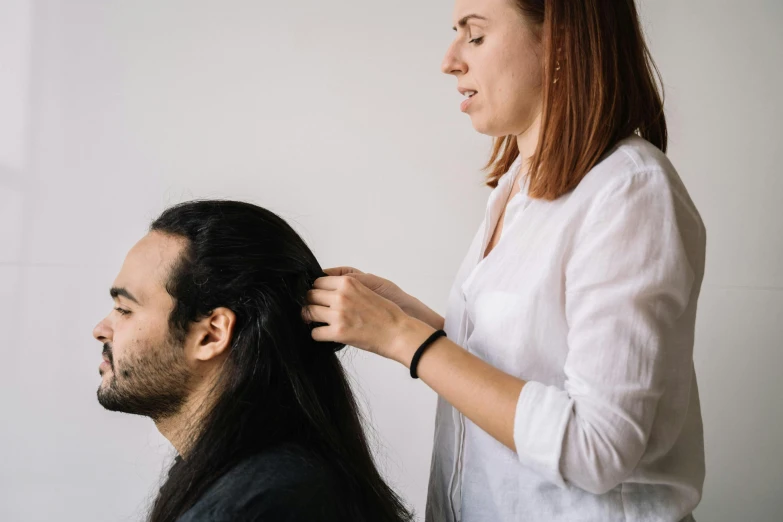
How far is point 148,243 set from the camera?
51.0 inches

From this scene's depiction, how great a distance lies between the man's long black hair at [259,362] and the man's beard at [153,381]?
0.05m

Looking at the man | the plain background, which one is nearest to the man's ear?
the man

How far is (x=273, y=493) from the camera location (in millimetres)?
1014

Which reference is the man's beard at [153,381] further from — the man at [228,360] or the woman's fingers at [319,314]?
the woman's fingers at [319,314]

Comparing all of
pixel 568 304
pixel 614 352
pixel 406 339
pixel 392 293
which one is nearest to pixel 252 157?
pixel 392 293

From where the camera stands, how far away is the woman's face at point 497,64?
116cm

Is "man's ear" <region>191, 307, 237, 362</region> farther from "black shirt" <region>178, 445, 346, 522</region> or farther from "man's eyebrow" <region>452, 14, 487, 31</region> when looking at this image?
"man's eyebrow" <region>452, 14, 487, 31</region>

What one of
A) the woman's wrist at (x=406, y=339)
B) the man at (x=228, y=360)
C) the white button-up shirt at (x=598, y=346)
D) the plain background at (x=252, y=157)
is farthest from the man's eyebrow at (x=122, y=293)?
the plain background at (x=252, y=157)

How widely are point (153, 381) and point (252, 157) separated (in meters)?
1.09

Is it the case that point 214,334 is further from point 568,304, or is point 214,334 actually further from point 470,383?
point 568,304

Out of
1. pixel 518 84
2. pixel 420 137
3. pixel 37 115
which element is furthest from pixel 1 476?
pixel 518 84

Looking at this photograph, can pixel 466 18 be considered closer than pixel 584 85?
No

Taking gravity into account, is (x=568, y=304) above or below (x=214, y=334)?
above

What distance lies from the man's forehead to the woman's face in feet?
1.88
